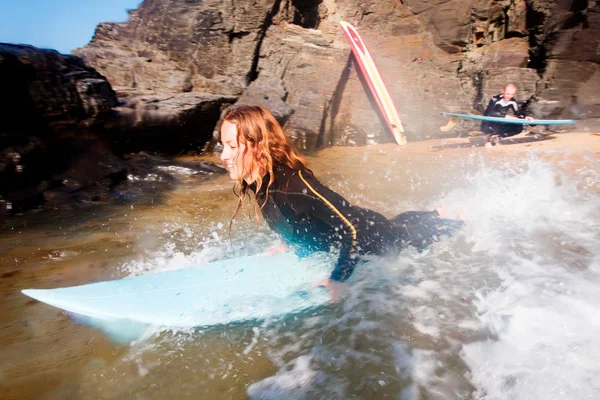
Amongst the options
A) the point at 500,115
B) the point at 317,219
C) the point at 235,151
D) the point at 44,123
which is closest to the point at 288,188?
the point at 317,219

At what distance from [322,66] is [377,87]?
1.14m

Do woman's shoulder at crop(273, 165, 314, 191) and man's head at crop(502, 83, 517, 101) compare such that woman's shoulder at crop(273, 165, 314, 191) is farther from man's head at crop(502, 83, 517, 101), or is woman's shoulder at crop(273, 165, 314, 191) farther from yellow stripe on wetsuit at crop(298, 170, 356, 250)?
man's head at crop(502, 83, 517, 101)

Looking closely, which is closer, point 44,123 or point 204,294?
point 204,294

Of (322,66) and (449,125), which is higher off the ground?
(322,66)

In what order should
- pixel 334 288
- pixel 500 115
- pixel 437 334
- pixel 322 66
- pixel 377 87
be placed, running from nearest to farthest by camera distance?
pixel 437 334, pixel 334 288, pixel 500 115, pixel 322 66, pixel 377 87

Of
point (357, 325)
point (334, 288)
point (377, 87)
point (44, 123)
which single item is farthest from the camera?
point (377, 87)

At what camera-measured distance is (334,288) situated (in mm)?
2055

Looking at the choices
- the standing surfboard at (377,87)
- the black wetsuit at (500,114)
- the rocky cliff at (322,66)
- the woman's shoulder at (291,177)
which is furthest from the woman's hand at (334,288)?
the black wetsuit at (500,114)

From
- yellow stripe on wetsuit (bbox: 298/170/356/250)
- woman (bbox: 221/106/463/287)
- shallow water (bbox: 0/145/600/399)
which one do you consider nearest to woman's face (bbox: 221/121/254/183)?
woman (bbox: 221/106/463/287)

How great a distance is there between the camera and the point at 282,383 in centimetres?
158

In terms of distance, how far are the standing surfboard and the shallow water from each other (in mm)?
4016

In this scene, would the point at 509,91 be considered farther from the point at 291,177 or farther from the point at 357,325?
the point at 357,325

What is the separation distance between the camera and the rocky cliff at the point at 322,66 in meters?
7.20

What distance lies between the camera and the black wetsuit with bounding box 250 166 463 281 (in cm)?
196
